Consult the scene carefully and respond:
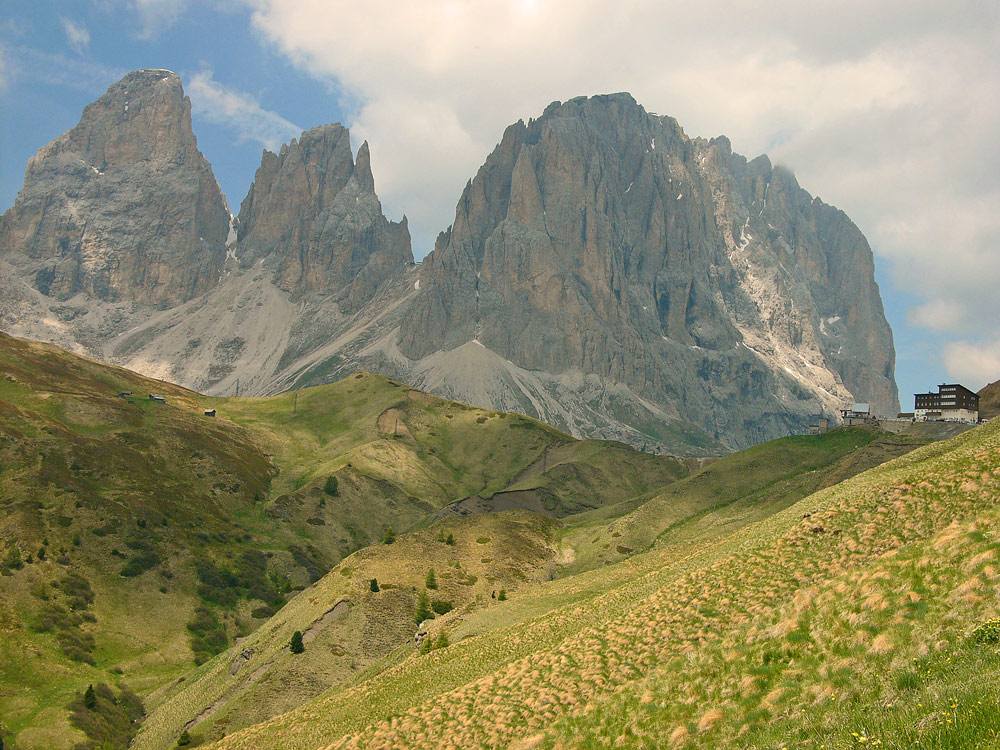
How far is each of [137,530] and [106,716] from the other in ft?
196

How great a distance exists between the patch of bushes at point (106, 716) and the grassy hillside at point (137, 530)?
Result: 150cm

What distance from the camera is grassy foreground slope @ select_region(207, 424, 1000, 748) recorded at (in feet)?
64.1

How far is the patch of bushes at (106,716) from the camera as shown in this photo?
7012 cm

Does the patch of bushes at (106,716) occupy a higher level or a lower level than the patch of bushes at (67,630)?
lower

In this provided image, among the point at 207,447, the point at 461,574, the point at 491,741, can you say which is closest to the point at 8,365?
the point at 207,447

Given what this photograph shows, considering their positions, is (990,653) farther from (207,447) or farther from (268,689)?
(207,447)

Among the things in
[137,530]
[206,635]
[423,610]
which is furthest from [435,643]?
[137,530]

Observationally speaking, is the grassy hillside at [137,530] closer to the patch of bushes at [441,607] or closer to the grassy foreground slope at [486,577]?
the grassy foreground slope at [486,577]

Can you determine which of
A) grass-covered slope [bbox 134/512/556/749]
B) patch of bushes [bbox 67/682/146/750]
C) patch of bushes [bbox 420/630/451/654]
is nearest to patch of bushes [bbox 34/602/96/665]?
patch of bushes [bbox 67/682/146/750]

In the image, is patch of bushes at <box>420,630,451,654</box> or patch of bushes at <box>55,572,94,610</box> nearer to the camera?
patch of bushes at <box>420,630,451,654</box>

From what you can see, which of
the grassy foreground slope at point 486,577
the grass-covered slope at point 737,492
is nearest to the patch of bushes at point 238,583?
the grassy foreground slope at point 486,577

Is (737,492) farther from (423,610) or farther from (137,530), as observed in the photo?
(137,530)

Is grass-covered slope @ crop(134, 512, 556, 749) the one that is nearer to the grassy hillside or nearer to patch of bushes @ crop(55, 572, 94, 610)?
the grassy hillside

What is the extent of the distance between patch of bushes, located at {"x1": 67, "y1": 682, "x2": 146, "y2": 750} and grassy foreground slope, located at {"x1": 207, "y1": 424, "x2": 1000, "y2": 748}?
30.1 m
